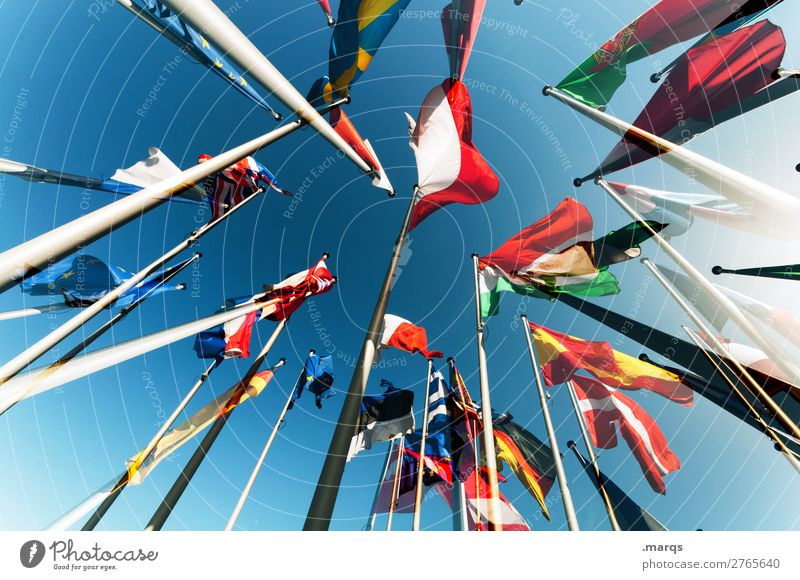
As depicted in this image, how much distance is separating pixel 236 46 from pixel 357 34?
113 inches

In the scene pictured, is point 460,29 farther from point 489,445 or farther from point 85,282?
point 85,282

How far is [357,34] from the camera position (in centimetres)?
517

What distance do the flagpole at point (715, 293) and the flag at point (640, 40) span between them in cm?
235

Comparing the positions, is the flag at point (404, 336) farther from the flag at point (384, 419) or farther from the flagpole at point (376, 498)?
the flagpole at point (376, 498)

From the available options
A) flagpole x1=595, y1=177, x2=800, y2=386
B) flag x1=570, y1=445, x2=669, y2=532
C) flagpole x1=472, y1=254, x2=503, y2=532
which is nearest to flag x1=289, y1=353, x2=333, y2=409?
flagpole x1=472, y1=254, x2=503, y2=532

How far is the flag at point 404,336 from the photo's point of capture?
24.6 ft

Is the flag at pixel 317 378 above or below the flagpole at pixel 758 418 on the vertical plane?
below

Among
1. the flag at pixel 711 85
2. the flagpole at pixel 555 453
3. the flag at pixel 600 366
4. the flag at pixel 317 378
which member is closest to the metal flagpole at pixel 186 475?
the flag at pixel 317 378

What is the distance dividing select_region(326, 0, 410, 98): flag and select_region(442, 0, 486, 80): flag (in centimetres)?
94

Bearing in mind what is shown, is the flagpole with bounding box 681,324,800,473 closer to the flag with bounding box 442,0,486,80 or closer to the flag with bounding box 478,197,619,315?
the flag with bounding box 478,197,619,315

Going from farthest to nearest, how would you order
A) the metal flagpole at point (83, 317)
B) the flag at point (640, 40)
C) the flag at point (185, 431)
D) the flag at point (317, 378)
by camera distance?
the flag at point (317, 378) < the flag at point (185, 431) < the flag at point (640, 40) < the metal flagpole at point (83, 317)

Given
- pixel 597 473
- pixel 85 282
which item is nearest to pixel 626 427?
pixel 597 473
